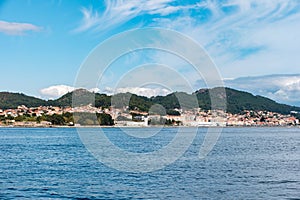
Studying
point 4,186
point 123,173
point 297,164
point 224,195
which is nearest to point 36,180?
point 4,186

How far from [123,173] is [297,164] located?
1987 cm

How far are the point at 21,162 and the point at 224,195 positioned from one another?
27959 millimetres

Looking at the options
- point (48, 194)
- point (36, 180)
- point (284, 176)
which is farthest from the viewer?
point (284, 176)

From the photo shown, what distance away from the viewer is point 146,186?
107ft

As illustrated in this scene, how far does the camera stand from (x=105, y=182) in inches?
1351

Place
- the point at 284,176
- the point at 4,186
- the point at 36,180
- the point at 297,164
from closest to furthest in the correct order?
1. the point at 4,186
2. the point at 36,180
3. the point at 284,176
4. the point at 297,164

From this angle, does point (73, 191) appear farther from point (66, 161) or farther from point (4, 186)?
point (66, 161)

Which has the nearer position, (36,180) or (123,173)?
(36,180)

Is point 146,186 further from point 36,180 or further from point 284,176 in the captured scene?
point 284,176

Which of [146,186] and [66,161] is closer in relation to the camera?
[146,186]

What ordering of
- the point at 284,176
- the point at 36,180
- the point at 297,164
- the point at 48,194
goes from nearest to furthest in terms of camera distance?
the point at 48,194, the point at 36,180, the point at 284,176, the point at 297,164

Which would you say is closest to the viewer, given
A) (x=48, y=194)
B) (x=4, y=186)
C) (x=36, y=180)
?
(x=48, y=194)

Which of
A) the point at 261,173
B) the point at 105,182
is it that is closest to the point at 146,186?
the point at 105,182

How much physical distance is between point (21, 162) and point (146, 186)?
22261mm
